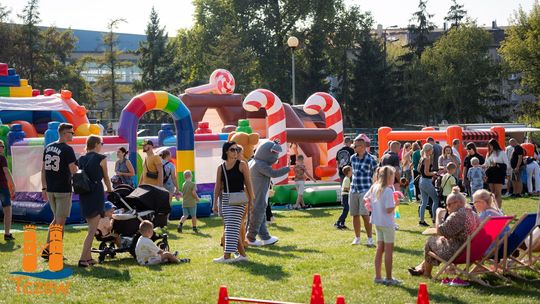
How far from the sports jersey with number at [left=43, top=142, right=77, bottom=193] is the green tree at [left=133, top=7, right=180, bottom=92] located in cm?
5335

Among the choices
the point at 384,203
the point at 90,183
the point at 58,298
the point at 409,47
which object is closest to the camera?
the point at 58,298

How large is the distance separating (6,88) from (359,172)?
1311 centimetres

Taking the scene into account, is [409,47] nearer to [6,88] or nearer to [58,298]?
[6,88]

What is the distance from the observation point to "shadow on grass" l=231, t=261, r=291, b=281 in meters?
9.53

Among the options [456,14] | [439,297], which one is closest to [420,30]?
[456,14]

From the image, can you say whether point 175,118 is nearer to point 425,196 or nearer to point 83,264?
point 425,196

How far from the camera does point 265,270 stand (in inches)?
394

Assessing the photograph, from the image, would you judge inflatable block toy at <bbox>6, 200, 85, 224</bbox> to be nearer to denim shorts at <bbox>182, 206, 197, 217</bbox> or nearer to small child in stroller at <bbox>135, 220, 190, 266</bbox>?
denim shorts at <bbox>182, 206, 197, 217</bbox>

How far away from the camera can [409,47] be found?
67.0 metres

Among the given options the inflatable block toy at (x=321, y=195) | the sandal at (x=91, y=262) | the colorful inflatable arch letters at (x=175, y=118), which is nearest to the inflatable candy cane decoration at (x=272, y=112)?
the inflatable block toy at (x=321, y=195)

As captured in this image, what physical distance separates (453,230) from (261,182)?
3.73 m

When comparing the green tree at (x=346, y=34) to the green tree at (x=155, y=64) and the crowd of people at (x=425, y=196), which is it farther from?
the crowd of people at (x=425, y=196)

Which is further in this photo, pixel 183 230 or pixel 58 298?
pixel 183 230

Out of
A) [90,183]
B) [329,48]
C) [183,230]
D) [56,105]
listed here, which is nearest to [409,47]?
[329,48]
